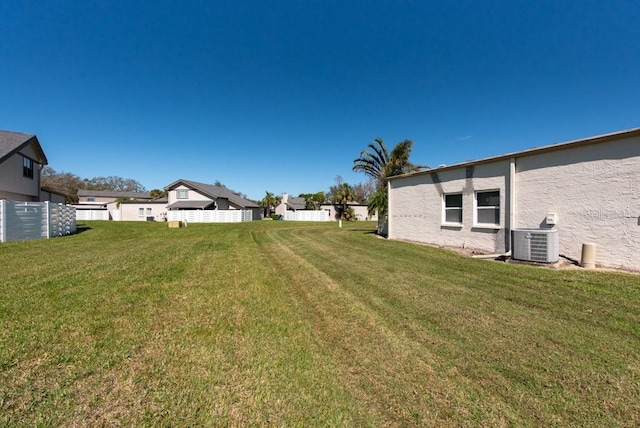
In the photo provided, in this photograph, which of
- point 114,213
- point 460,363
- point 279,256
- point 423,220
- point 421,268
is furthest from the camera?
point 114,213

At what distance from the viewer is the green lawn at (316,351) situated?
2023 mm

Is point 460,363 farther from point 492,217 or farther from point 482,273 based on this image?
point 492,217

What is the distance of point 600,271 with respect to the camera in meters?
6.15

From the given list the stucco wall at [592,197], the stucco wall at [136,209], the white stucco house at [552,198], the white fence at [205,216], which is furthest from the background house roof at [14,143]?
the stucco wall at [592,197]

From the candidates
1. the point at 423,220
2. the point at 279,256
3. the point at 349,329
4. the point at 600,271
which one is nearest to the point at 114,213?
the point at 279,256

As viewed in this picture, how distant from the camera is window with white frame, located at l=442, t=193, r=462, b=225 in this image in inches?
403

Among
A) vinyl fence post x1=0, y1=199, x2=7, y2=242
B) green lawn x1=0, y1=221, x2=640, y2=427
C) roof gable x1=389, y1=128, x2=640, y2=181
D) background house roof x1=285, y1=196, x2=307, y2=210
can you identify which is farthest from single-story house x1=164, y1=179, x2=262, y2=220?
roof gable x1=389, y1=128, x2=640, y2=181

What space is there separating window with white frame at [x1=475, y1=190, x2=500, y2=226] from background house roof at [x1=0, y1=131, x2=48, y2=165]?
23.4 metres

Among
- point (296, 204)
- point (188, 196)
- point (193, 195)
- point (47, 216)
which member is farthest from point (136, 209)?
point (47, 216)

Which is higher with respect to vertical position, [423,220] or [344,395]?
[423,220]

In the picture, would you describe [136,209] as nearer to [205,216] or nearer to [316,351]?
[205,216]

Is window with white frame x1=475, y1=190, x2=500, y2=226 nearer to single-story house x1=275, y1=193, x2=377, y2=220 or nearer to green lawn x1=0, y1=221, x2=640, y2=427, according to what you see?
green lawn x1=0, y1=221, x2=640, y2=427

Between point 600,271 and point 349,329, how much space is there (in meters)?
6.78

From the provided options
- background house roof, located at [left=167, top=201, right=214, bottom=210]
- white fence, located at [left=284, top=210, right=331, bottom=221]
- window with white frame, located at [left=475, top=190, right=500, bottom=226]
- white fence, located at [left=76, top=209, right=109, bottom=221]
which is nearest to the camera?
window with white frame, located at [left=475, top=190, right=500, bottom=226]
